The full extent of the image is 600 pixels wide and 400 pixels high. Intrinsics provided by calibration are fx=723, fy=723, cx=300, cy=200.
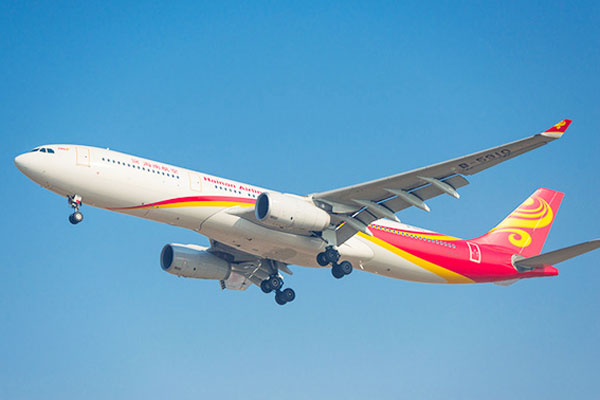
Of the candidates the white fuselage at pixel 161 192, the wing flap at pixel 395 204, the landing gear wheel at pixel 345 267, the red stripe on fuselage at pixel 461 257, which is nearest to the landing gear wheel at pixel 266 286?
the white fuselage at pixel 161 192

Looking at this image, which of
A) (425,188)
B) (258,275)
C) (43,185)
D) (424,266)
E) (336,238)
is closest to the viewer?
(43,185)

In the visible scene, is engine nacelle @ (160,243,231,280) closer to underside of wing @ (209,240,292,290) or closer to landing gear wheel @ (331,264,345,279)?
underside of wing @ (209,240,292,290)

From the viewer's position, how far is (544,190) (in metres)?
39.5

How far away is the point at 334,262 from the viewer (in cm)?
3189

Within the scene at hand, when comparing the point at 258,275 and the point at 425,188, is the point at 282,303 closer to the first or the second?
the point at 258,275

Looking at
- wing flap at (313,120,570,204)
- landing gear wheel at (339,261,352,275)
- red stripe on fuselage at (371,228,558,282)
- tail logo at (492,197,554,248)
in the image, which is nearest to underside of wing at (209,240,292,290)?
landing gear wheel at (339,261,352,275)

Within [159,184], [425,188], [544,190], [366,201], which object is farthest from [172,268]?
[544,190]

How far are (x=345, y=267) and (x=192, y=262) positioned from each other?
7754 millimetres

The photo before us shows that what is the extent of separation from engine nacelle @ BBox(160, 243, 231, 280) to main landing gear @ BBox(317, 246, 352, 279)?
243 inches

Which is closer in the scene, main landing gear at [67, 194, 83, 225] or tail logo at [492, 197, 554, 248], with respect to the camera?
main landing gear at [67, 194, 83, 225]

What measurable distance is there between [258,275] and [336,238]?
624 centimetres

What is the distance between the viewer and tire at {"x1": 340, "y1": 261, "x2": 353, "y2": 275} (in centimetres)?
3228

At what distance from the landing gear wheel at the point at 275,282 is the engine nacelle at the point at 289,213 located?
20.5ft

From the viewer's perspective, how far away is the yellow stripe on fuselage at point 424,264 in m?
33.3
